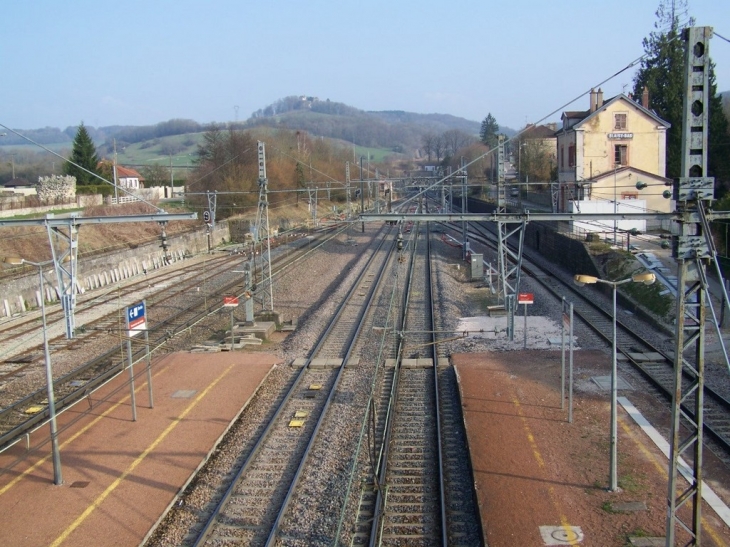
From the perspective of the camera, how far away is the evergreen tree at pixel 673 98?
35125 millimetres

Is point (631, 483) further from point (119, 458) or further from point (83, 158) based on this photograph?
point (83, 158)

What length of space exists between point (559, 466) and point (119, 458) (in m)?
6.43

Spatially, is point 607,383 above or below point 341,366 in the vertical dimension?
below

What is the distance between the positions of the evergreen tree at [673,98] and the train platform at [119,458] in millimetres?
27118

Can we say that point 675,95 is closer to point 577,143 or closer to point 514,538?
point 577,143

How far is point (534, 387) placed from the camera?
13.4 meters

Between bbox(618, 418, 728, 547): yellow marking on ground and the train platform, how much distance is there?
6.50 m

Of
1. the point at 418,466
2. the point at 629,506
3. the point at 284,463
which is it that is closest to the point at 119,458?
the point at 284,463

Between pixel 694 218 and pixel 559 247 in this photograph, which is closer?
pixel 694 218

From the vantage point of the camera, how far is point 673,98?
132 ft

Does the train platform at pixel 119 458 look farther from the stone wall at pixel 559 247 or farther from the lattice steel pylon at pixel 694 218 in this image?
the stone wall at pixel 559 247

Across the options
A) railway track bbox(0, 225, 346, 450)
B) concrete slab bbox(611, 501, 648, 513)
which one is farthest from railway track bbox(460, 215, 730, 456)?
railway track bbox(0, 225, 346, 450)

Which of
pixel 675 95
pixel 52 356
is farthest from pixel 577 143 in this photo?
pixel 52 356

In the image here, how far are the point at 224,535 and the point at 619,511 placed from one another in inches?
188
